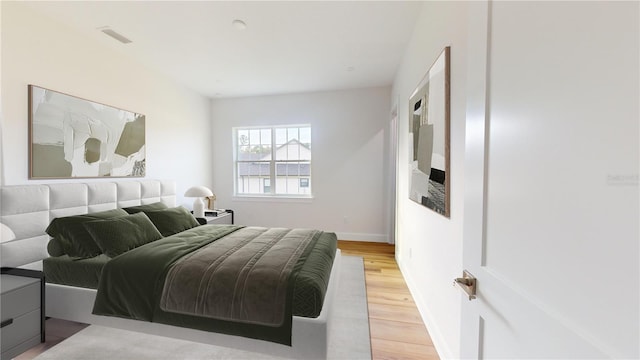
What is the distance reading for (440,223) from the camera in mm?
1754

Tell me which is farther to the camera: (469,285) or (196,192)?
(196,192)

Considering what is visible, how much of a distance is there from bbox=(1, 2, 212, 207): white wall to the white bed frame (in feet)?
0.80

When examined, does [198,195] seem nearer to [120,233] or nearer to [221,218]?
[221,218]

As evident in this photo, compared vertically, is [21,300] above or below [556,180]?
below

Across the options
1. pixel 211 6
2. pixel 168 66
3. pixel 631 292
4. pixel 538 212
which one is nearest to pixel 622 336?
pixel 631 292

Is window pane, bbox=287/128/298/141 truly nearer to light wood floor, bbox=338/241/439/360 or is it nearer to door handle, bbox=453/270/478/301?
light wood floor, bbox=338/241/439/360

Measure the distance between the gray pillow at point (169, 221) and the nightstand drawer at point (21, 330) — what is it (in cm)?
107

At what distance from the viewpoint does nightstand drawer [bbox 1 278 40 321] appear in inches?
61.4

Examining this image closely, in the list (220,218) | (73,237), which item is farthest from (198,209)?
(73,237)

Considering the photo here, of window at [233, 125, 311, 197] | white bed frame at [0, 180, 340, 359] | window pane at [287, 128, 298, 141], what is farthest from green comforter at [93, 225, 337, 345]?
window pane at [287, 128, 298, 141]

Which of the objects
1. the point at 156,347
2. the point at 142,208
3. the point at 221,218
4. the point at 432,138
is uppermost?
the point at 432,138

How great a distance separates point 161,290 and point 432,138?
7.38 feet

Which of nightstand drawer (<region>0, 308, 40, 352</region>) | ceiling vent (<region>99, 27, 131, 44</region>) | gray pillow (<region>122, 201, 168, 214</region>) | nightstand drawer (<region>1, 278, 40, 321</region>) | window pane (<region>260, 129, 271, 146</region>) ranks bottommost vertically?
nightstand drawer (<region>0, 308, 40, 352</region>)

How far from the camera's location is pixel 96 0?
212 centimetres
